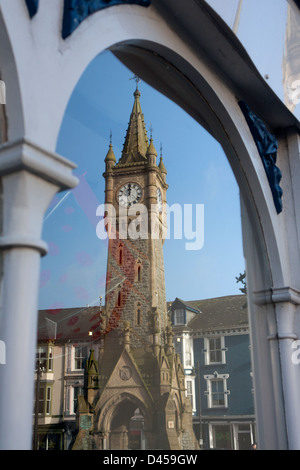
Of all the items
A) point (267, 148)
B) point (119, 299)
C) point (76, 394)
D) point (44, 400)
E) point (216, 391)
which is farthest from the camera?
point (267, 148)

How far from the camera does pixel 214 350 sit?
11.2 ft

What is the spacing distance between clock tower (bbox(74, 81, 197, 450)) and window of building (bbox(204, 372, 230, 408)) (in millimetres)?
240

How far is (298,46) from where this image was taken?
4.16m

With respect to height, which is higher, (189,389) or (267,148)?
(267,148)

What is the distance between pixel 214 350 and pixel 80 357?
118 cm

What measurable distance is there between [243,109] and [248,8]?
0.69 m

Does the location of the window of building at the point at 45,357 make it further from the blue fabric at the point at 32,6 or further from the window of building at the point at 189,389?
the blue fabric at the point at 32,6

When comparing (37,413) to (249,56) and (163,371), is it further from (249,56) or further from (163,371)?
(249,56)

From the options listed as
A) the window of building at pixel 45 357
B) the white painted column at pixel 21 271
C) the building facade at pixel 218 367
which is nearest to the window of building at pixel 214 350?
the building facade at pixel 218 367

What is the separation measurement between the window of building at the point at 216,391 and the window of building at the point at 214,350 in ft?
0.30

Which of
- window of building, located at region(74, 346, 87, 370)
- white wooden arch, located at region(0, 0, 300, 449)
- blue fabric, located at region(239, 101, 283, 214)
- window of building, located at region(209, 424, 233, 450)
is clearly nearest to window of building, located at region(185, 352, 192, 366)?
window of building, located at region(209, 424, 233, 450)

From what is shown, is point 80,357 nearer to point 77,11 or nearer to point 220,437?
point 220,437

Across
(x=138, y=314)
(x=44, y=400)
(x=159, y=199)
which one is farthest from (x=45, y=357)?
(x=159, y=199)
